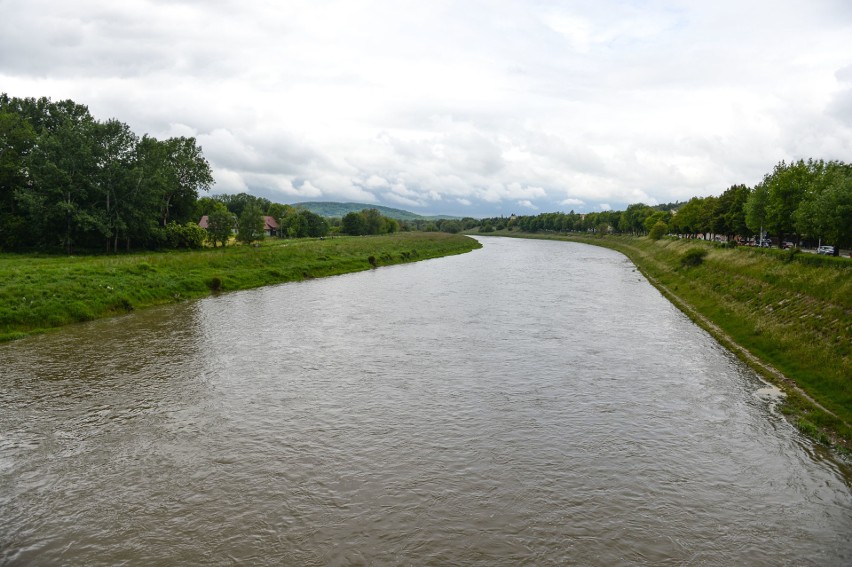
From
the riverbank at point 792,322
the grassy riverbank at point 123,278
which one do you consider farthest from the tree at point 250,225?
the riverbank at point 792,322

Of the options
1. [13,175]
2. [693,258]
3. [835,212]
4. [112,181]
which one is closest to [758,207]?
[693,258]

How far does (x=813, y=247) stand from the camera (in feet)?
256

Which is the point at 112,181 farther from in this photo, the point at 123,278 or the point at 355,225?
the point at 355,225

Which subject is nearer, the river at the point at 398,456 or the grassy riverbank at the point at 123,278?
the river at the point at 398,456

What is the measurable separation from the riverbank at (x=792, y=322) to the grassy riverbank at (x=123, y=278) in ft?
121

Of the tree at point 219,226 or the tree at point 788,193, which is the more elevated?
the tree at point 788,193

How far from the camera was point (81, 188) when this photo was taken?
2247 inches

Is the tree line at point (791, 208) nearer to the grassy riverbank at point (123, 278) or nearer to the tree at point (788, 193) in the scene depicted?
the tree at point (788, 193)

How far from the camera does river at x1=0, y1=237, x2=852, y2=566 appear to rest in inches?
445

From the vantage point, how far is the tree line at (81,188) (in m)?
55.1

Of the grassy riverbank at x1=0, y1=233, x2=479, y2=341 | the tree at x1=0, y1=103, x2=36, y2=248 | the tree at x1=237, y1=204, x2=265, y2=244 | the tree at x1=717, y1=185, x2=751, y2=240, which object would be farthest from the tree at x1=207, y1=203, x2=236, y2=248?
the tree at x1=717, y1=185, x2=751, y2=240

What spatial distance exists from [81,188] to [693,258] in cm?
6873

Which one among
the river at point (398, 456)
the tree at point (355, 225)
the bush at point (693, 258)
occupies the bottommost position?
the river at point (398, 456)

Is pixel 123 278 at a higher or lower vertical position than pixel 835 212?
lower
